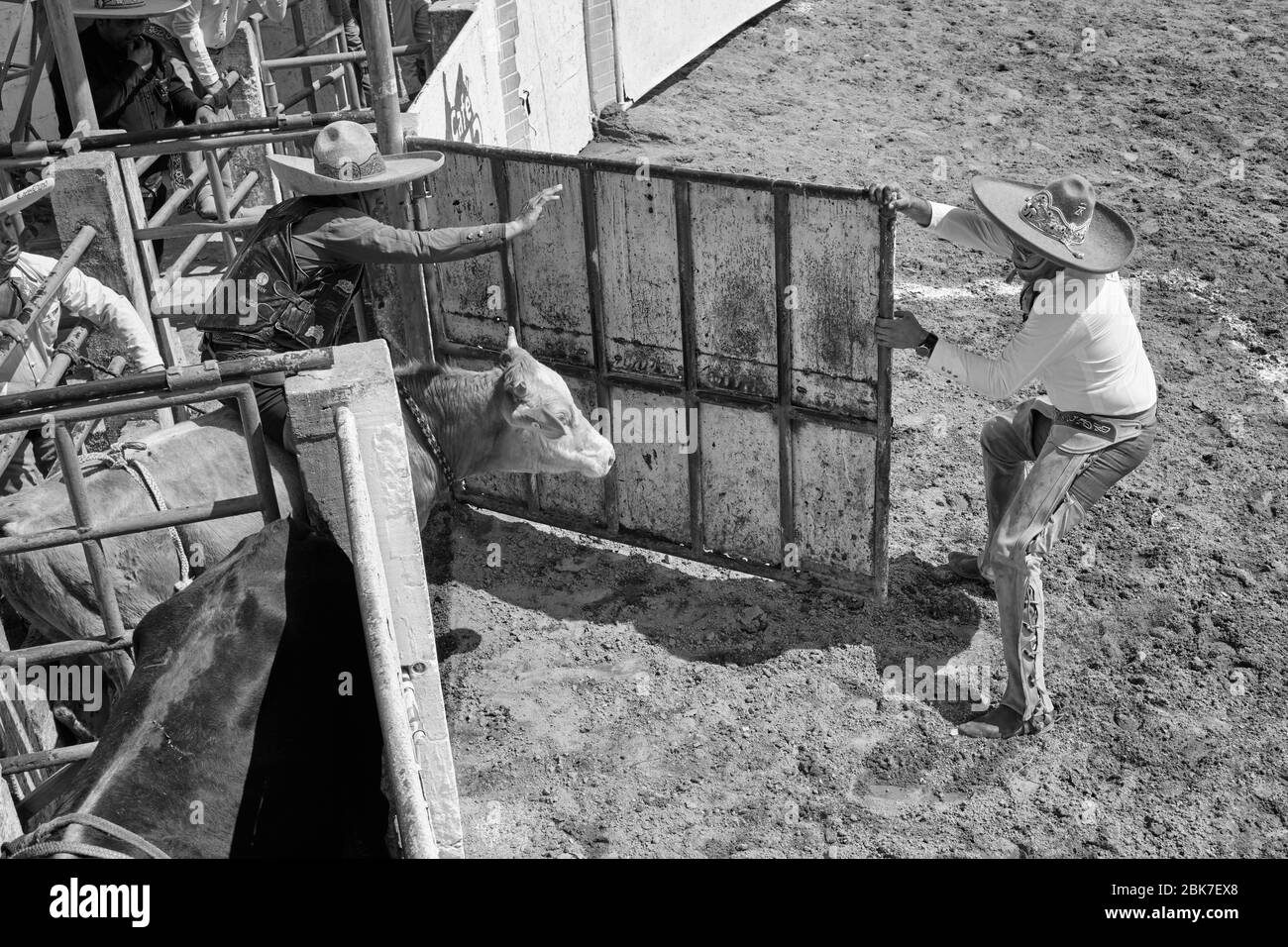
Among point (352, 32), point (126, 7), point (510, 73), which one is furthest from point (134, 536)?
point (352, 32)

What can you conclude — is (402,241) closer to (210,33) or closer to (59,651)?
(59,651)

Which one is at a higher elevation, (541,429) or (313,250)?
(313,250)

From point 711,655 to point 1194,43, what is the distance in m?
10.4

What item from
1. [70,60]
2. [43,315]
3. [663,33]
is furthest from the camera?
[663,33]

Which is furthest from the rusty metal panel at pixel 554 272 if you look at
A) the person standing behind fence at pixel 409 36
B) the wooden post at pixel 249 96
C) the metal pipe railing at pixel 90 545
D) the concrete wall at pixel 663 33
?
the concrete wall at pixel 663 33

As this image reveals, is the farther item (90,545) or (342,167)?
(342,167)

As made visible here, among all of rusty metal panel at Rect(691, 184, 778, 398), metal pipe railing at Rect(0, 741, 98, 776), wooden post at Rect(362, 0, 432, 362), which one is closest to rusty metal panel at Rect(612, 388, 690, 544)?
rusty metal panel at Rect(691, 184, 778, 398)

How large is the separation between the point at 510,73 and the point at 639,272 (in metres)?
4.34

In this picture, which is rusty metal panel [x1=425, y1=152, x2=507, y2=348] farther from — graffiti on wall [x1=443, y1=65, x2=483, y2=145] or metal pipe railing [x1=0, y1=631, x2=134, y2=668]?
metal pipe railing [x1=0, y1=631, x2=134, y2=668]

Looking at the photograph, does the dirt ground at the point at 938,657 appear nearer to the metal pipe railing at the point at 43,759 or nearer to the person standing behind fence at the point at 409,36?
the metal pipe railing at the point at 43,759

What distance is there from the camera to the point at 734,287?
6344mm

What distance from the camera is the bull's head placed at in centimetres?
623

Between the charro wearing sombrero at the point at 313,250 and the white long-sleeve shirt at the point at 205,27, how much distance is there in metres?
3.73

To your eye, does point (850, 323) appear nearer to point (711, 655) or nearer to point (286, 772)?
point (711, 655)
